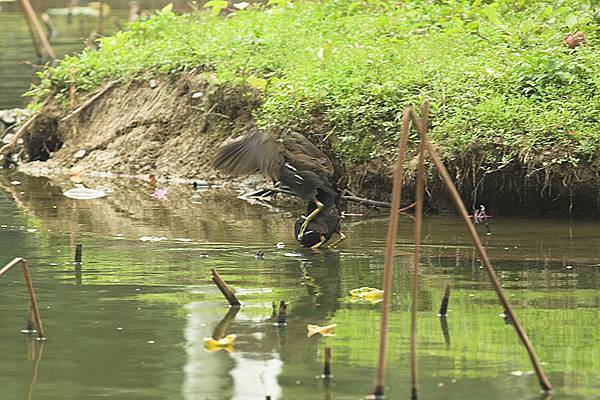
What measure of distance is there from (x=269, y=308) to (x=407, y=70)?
426cm

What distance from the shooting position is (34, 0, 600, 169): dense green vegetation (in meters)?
9.66

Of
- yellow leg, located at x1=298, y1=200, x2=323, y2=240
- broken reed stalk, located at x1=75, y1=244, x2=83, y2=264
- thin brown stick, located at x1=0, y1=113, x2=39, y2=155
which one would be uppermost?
thin brown stick, located at x1=0, y1=113, x2=39, y2=155

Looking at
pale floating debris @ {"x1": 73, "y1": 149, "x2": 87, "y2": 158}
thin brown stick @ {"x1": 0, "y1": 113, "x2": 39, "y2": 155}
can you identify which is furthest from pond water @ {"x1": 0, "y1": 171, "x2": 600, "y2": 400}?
pale floating debris @ {"x1": 73, "y1": 149, "x2": 87, "y2": 158}

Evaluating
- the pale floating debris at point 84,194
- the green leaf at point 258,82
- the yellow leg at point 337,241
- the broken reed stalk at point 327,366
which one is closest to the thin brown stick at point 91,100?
the pale floating debris at point 84,194

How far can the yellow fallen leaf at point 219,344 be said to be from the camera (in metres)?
6.07

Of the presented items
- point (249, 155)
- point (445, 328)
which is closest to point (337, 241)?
point (249, 155)

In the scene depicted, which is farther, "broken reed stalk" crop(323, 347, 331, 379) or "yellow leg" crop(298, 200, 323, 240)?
"yellow leg" crop(298, 200, 323, 240)

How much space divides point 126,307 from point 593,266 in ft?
9.51

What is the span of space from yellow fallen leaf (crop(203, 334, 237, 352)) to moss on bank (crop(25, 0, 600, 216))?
12.8ft

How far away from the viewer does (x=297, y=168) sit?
839 cm

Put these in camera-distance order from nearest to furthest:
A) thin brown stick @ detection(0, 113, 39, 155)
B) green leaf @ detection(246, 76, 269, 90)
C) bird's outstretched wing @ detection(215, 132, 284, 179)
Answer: bird's outstretched wing @ detection(215, 132, 284, 179) < green leaf @ detection(246, 76, 269, 90) < thin brown stick @ detection(0, 113, 39, 155)

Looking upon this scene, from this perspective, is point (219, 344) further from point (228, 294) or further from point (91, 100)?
point (91, 100)

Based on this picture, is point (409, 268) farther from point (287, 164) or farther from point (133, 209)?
point (133, 209)

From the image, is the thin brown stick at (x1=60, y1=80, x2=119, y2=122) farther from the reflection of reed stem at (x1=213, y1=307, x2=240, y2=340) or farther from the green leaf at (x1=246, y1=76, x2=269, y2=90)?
the reflection of reed stem at (x1=213, y1=307, x2=240, y2=340)
